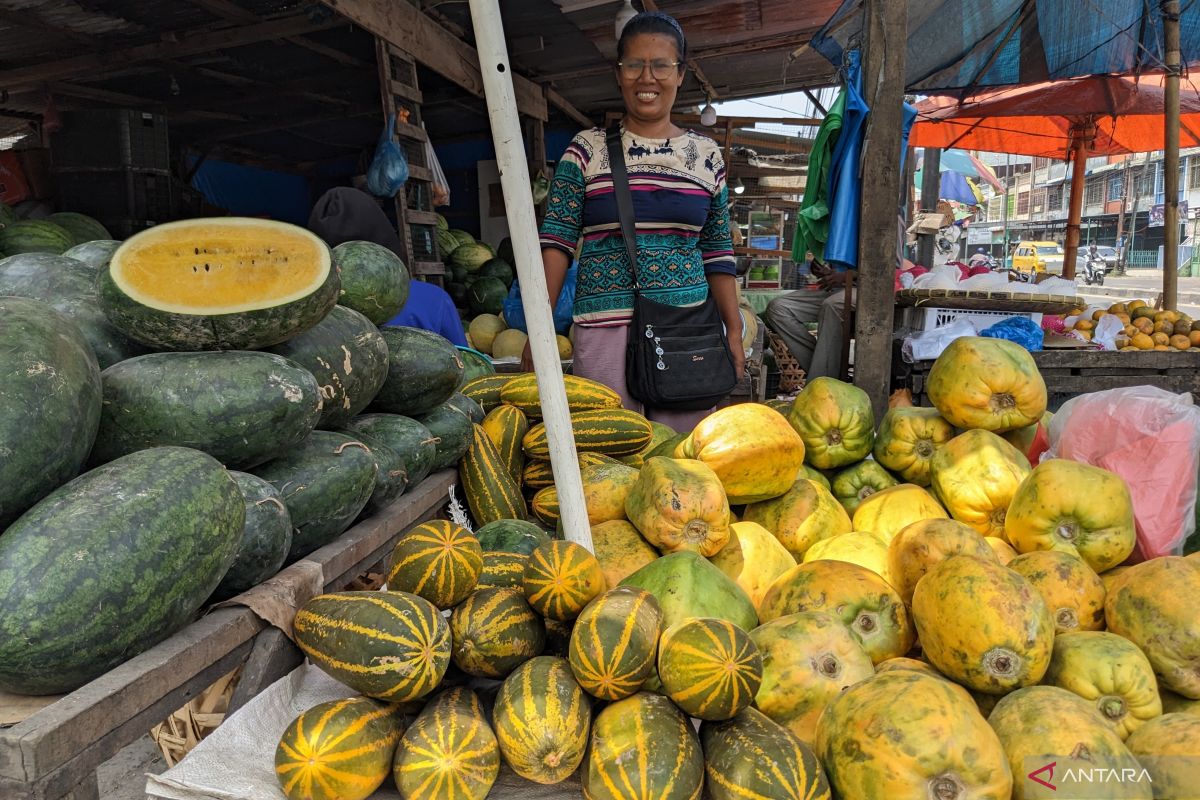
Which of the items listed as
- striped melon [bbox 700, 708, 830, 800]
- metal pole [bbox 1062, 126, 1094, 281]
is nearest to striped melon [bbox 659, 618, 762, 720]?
striped melon [bbox 700, 708, 830, 800]

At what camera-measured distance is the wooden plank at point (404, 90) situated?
5.89 metres

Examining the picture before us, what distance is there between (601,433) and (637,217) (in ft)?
3.68

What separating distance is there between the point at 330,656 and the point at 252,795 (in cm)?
26

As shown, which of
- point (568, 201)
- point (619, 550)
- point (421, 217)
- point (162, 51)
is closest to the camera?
point (619, 550)

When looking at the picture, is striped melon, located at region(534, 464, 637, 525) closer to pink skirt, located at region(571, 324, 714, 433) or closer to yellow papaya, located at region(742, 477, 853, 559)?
yellow papaya, located at region(742, 477, 853, 559)

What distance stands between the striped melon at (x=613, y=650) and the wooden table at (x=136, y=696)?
678 mm

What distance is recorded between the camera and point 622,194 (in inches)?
129

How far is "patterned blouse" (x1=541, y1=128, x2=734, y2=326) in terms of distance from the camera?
3.34 meters

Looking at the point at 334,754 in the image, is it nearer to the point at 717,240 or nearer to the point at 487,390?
the point at 487,390

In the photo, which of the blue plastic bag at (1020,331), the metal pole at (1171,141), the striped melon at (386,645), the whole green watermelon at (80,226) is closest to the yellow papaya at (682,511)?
the striped melon at (386,645)

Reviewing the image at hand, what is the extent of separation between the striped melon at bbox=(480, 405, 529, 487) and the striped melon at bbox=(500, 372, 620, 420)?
75mm

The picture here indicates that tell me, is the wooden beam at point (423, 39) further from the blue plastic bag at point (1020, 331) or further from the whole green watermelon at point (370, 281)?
the blue plastic bag at point (1020, 331)

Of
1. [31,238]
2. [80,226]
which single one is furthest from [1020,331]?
[80,226]

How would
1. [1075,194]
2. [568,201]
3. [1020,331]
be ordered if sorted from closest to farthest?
[568,201]
[1020,331]
[1075,194]
